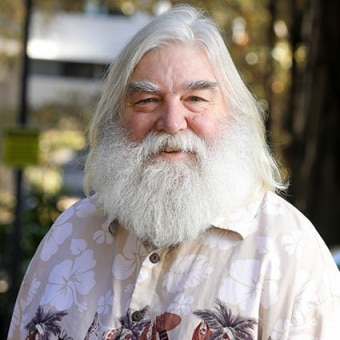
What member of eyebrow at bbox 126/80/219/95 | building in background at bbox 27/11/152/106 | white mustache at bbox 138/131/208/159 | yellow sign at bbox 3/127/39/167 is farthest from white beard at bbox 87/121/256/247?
building in background at bbox 27/11/152/106

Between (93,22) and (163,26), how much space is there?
13.3m

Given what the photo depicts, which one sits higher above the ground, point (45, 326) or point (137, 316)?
point (137, 316)

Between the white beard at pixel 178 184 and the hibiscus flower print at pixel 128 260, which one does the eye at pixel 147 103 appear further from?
the hibiscus flower print at pixel 128 260

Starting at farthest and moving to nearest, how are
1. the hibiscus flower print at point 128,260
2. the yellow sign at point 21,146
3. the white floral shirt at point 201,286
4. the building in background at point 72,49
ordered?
the building in background at point 72,49 → the yellow sign at point 21,146 → the hibiscus flower print at point 128,260 → the white floral shirt at point 201,286

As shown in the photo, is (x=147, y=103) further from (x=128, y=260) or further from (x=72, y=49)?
(x=72, y=49)

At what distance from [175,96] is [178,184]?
27cm

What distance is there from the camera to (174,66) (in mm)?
2842

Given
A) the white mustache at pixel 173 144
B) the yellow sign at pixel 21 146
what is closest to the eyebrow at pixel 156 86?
the white mustache at pixel 173 144

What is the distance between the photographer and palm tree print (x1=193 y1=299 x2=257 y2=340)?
2.65 metres

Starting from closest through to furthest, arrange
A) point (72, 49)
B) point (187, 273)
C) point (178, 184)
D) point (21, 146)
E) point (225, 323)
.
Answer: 1. point (225, 323)
2. point (187, 273)
3. point (178, 184)
4. point (21, 146)
5. point (72, 49)

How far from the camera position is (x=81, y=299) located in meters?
2.89

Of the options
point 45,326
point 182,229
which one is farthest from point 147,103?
point 45,326

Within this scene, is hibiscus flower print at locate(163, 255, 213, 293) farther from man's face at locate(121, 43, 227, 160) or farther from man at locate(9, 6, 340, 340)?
man's face at locate(121, 43, 227, 160)

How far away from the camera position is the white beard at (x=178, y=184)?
285 cm
